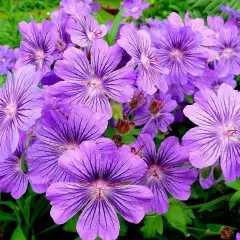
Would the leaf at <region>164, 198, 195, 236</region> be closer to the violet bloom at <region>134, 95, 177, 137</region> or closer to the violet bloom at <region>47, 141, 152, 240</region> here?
the violet bloom at <region>134, 95, 177, 137</region>

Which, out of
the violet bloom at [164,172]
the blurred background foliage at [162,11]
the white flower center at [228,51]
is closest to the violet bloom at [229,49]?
the white flower center at [228,51]

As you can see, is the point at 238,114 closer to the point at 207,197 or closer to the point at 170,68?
the point at 170,68

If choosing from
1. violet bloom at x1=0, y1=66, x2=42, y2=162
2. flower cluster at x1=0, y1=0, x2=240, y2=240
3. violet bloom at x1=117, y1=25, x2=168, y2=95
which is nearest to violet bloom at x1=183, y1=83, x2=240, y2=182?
flower cluster at x1=0, y1=0, x2=240, y2=240

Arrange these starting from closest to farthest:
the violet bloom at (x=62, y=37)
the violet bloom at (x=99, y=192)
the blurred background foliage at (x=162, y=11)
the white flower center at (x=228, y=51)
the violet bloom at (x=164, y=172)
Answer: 1. the violet bloom at (x=99, y=192)
2. the violet bloom at (x=164, y=172)
3. the violet bloom at (x=62, y=37)
4. the white flower center at (x=228, y=51)
5. the blurred background foliage at (x=162, y=11)

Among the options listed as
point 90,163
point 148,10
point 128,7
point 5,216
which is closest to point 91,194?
point 90,163

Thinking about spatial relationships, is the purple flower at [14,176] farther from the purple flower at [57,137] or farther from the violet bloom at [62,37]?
the violet bloom at [62,37]

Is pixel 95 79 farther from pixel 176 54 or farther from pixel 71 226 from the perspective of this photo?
pixel 71 226
